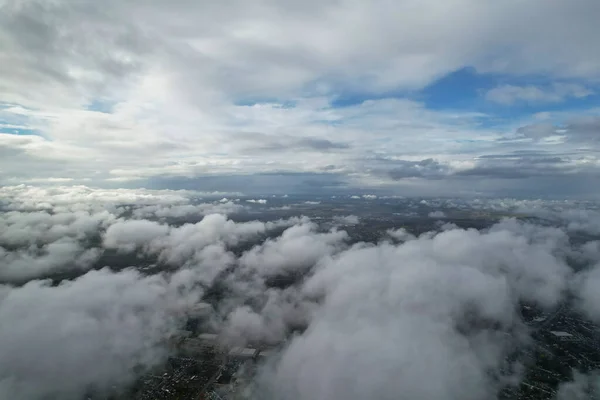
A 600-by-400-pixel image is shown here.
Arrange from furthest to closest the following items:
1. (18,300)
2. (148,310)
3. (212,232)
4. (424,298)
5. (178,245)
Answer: (212,232), (178,245), (148,310), (424,298), (18,300)

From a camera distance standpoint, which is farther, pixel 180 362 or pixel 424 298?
pixel 424 298

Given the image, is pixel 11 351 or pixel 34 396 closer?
pixel 34 396

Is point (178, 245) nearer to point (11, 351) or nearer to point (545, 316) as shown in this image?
point (11, 351)

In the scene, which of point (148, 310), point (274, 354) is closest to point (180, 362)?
point (274, 354)

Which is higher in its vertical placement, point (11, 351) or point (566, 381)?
point (11, 351)

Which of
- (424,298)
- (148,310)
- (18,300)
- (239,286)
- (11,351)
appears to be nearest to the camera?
(11,351)

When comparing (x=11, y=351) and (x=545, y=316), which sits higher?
(x=11, y=351)

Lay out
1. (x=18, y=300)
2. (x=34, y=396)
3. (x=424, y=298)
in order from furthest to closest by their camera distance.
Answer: (x=424, y=298) < (x=18, y=300) < (x=34, y=396)

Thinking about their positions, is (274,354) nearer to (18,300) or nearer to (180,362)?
(180,362)

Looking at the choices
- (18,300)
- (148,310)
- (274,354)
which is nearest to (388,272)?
(274,354)
